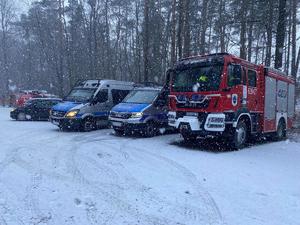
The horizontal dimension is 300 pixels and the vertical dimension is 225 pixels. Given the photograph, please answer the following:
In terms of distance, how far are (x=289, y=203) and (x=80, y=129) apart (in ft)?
36.5

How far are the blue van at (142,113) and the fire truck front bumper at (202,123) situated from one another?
237 centimetres

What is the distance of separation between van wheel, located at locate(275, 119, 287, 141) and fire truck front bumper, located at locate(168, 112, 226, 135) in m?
4.94

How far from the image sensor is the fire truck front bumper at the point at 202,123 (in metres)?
11.4

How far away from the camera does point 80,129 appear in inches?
635

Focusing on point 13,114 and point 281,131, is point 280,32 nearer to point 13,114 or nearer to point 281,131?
point 281,131

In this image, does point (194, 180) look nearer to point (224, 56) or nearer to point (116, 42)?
point (224, 56)

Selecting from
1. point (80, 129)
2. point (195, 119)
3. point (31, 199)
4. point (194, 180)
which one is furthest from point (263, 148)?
point (31, 199)

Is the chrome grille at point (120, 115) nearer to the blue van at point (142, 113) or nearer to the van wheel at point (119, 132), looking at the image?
the blue van at point (142, 113)

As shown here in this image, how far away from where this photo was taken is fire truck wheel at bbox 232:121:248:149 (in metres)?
12.2

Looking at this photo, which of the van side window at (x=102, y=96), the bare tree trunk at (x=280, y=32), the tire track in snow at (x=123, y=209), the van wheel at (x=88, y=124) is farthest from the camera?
the bare tree trunk at (x=280, y=32)

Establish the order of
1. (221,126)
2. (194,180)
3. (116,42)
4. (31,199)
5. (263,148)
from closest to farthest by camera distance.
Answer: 1. (31,199)
2. (194,180)
3. (221,126)
4. (263,148)
5. (116,42)

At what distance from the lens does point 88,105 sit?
53.1ft

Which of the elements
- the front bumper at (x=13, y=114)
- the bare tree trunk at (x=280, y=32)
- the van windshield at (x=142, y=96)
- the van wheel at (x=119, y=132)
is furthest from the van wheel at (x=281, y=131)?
the front bumper at (x=13, y=114)

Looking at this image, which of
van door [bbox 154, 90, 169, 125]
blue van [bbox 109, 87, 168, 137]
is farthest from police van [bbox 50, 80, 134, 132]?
van door [bbox 154, 90, 169, 125]
